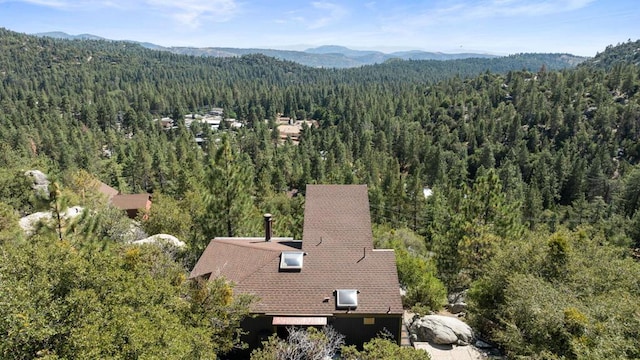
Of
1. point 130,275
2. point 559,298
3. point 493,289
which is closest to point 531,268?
point 493,289

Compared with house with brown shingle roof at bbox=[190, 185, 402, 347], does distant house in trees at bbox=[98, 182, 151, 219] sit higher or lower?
lower

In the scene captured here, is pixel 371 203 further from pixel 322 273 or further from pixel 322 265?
pixel 322 273

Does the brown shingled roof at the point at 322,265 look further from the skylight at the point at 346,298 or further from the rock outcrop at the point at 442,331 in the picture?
the rock outcrop at the point at 442,331

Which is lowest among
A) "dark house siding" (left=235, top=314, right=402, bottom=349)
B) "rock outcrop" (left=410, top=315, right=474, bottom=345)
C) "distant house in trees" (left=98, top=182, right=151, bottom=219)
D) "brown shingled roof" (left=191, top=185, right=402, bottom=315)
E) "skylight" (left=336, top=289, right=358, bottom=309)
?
"distant house in trees" (left=98, top=182, right=151, bottom=219)

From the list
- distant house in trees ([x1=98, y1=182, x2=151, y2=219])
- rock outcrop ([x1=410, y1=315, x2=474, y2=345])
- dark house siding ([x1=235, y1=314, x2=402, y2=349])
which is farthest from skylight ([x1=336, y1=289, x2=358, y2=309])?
distant house in trees ([x1=98, y1=182, x2=151, y2=219])

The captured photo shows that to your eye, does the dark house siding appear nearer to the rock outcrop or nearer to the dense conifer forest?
the rock outcrop

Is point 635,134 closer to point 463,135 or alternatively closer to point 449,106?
point 463,135
